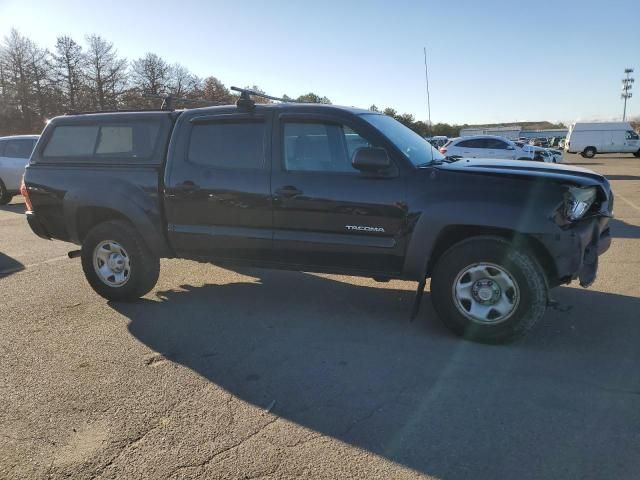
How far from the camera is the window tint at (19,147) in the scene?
13.8 m

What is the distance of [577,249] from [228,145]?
3.13 m

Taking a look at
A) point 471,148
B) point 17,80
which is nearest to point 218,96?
point 471,148

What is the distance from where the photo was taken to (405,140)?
4.74 m

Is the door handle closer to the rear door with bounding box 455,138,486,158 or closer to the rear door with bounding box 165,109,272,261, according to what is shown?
the rear door with bounding box 165,109,272,261

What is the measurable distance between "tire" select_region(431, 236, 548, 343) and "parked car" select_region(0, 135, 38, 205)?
13.0 metres

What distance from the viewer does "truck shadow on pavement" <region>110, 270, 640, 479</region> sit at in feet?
8.91

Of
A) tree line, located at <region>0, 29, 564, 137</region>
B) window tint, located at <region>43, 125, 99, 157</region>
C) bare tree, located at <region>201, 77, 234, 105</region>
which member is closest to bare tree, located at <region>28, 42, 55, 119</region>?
tree line, located at <region>0, 29, 564, 137</region>

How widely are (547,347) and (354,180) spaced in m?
2.06

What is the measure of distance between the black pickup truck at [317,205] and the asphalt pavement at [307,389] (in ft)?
1.61

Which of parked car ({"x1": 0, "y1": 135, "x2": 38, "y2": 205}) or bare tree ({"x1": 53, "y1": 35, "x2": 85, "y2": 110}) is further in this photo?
bare tree ({"x1": 53, "y1": 35, "x2": 85, "y2": 110})

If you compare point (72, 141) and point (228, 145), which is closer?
point (228, 145)

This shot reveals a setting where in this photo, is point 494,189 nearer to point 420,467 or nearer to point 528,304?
point 528,304

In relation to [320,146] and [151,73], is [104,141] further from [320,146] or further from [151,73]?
[151,73]

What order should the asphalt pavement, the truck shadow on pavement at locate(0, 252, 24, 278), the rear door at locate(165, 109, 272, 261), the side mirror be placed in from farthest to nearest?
the truck shadow on pavement at locate(0, 252, 24, 278) → the rear door at locate(165, 109, 272, 261) → the side mirror → the asphalt pavement
